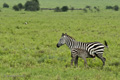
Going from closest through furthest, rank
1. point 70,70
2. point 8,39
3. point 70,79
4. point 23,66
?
point 70,79 → point 70,70 → point 23,66 → point 8,39

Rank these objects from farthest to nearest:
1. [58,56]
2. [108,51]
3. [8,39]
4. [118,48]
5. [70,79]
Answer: [8,39] → [118,48] → [108,51] → [58,56] → [70,79]

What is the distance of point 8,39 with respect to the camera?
17.2 meters

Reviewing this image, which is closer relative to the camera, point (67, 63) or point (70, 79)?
point (70, 79)

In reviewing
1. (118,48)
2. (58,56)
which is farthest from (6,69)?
(118,48)

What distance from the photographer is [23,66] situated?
32.4ft

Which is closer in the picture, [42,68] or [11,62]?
[42,68]

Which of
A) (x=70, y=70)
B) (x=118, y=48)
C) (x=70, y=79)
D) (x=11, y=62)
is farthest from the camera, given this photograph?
(x=118, y=48)

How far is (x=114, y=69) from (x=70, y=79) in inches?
99.8

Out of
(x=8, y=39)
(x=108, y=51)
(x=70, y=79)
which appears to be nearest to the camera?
(x=70, y=79)

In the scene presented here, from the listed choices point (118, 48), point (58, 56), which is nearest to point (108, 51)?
A: point (118, 48)

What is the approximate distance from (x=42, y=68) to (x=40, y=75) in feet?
4.01

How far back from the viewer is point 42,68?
31.3 ft

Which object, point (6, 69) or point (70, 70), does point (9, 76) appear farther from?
point (70, 70)

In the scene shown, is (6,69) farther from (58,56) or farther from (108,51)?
(108,51)
